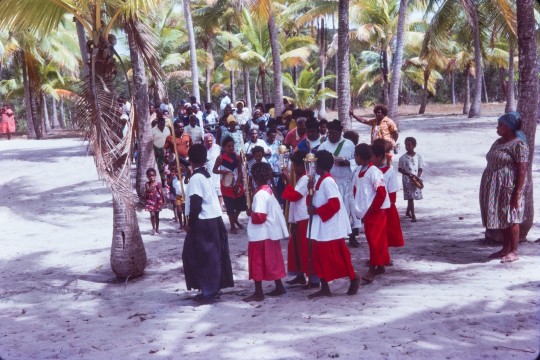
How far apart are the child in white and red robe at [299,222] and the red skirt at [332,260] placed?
0.39 metres

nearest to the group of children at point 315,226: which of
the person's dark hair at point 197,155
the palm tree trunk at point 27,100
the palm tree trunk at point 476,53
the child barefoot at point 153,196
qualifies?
the person's dark hair at point 197,155

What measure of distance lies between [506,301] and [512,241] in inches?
58.9

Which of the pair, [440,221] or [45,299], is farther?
[440,221]

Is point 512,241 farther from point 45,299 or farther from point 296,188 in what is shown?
point 45,299

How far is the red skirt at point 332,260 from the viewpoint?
5.92m

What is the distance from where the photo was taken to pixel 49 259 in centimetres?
873

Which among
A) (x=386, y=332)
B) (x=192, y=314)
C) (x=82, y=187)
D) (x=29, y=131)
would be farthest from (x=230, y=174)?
(x=29, y=131)

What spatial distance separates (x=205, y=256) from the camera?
6.16 meters

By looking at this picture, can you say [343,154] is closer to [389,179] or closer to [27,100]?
[389,179]

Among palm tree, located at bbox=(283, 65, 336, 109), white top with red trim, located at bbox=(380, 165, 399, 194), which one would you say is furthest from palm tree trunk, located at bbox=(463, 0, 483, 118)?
white top with red trim, located at bbox=(380, 165, 399, 194)

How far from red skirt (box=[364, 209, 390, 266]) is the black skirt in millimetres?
1637

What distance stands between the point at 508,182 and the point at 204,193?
3484 mm

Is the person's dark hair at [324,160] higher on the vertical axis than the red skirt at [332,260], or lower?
higher

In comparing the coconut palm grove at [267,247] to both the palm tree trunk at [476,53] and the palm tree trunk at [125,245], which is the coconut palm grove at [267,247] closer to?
the palm tree trunk at [125,245]
